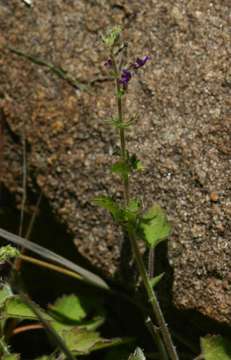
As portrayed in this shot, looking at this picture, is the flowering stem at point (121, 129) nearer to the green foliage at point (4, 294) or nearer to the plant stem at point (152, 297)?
the plant stem at point (152, 297)

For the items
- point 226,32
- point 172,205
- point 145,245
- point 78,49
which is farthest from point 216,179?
point 78,49

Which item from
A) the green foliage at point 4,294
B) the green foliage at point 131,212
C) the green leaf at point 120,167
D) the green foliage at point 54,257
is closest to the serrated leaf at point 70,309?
the green foliage at point 54,257

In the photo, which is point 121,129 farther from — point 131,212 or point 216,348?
point 216,348

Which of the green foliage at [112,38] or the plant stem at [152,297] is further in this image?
the plant stem at [152,297]

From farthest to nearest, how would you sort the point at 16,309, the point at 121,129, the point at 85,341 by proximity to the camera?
the point at 85,341 < the point at 16,309 < the point at 121,129

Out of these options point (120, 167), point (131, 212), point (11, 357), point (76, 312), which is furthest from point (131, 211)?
point (76, 312)

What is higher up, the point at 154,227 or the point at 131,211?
the point at 131,211
